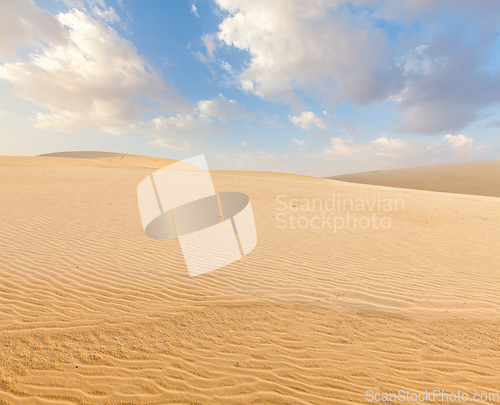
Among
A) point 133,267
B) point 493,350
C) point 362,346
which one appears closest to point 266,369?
point 362,346

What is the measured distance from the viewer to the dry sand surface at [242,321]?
278 centimetres

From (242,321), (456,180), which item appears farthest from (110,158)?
(456,180)

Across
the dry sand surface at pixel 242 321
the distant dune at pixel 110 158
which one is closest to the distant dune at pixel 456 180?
the dry sand surface at pixel 242 321

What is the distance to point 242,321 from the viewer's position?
3867 mm

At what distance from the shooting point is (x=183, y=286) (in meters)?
4.94

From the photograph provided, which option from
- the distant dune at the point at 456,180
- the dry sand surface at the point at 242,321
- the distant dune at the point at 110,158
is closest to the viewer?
the dry sand surface at the point at 242,321

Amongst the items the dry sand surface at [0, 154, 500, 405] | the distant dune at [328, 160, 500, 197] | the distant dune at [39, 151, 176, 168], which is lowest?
the dry sand surface at [0, 154, 500, 405]

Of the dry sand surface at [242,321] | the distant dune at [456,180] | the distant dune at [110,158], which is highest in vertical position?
the distant dune at [110,158]

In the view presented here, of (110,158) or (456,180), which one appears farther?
(110,158)

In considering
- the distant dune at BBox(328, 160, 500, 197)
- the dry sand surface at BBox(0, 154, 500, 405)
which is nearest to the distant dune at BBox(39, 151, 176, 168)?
the dry sand surface at BBox(0, 154, 500, 405)

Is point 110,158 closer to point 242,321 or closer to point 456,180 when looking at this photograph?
point 242,321

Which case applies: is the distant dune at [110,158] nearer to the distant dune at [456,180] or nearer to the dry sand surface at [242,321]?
the dry sand surface at [242,321]

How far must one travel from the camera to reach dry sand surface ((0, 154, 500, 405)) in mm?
2781

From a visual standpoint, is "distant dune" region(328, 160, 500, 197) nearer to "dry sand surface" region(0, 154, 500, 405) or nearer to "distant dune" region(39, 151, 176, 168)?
"dry sand surface" region(0, 154, 500, 405)
